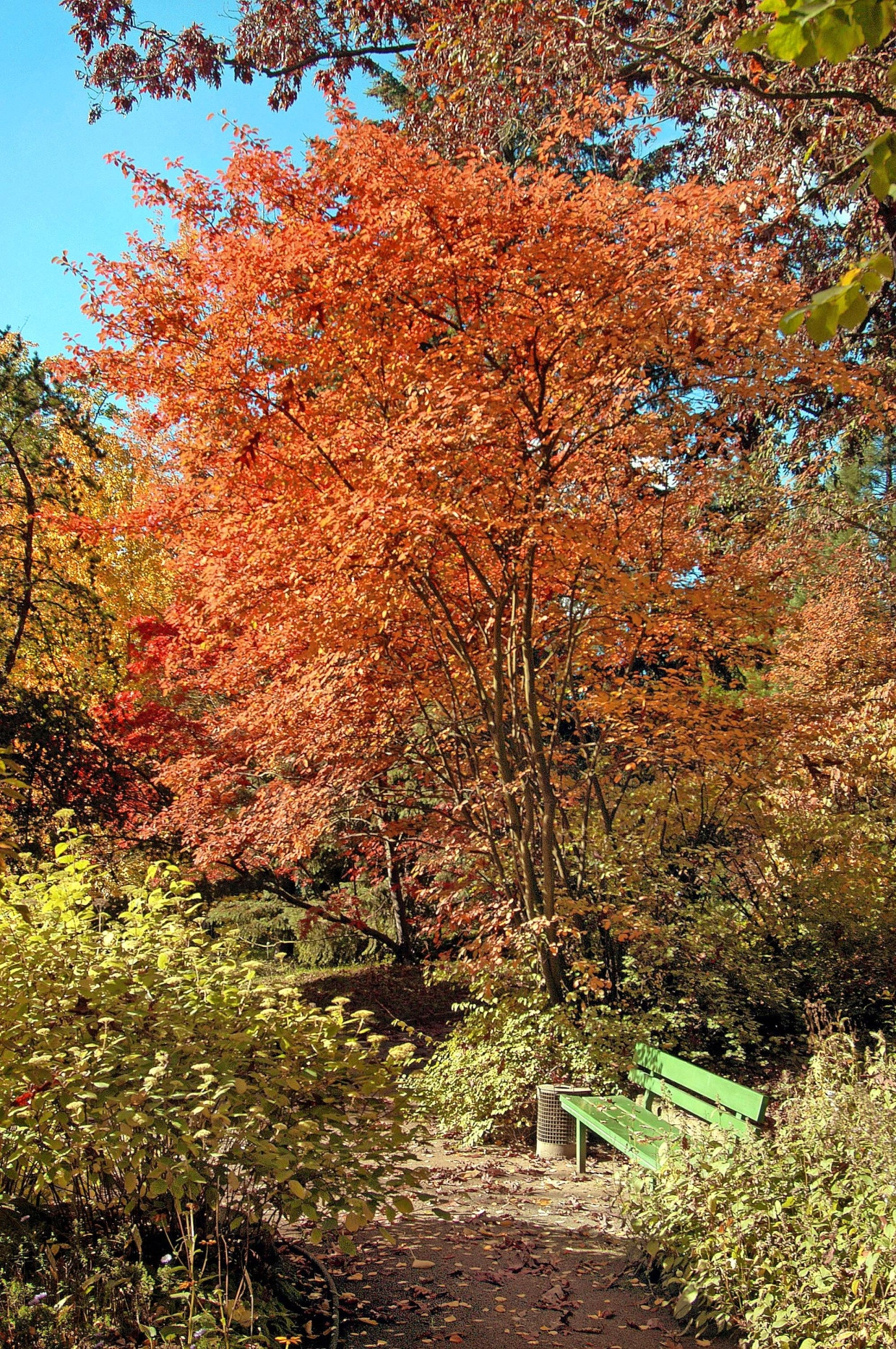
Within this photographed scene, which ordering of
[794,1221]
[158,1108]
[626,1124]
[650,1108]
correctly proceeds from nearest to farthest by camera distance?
[158,1108] < [794,1221] < [626,1124] < [650,1108]

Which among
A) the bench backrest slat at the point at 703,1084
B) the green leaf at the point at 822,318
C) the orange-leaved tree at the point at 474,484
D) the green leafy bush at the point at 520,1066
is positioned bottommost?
the green leafy bush at the point at 520,1066

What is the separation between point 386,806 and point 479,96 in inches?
235

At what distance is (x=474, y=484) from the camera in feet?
18.7

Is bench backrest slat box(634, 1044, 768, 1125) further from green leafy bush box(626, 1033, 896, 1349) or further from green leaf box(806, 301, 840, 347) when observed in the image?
green leaf box(806, 301, 840, 347)

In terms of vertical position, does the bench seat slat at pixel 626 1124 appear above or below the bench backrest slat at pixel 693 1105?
below

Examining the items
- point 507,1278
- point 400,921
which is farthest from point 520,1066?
point 400,921

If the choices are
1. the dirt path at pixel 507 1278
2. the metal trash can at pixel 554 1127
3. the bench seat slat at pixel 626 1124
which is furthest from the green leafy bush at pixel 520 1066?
the dirt path at pixel 507 1278

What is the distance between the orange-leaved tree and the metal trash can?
676 millimetres

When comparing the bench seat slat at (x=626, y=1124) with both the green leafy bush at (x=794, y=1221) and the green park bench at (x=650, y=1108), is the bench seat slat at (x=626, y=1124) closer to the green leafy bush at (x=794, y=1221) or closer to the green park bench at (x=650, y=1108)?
the green park bench at (x=650, y=1108)

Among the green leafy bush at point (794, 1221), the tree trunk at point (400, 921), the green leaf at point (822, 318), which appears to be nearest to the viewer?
the green leaf at point (822, 318)

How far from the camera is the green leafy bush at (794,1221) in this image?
9.00ft

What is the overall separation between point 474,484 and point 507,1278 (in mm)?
3948

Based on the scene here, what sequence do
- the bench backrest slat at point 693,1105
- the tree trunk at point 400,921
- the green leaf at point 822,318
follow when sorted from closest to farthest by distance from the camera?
the green leaf at point 822,318
the bench backrest slat at point 693,1105
the tree trunk at point 400,921

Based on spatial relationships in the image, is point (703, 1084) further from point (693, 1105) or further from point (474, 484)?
point (474, 484)
